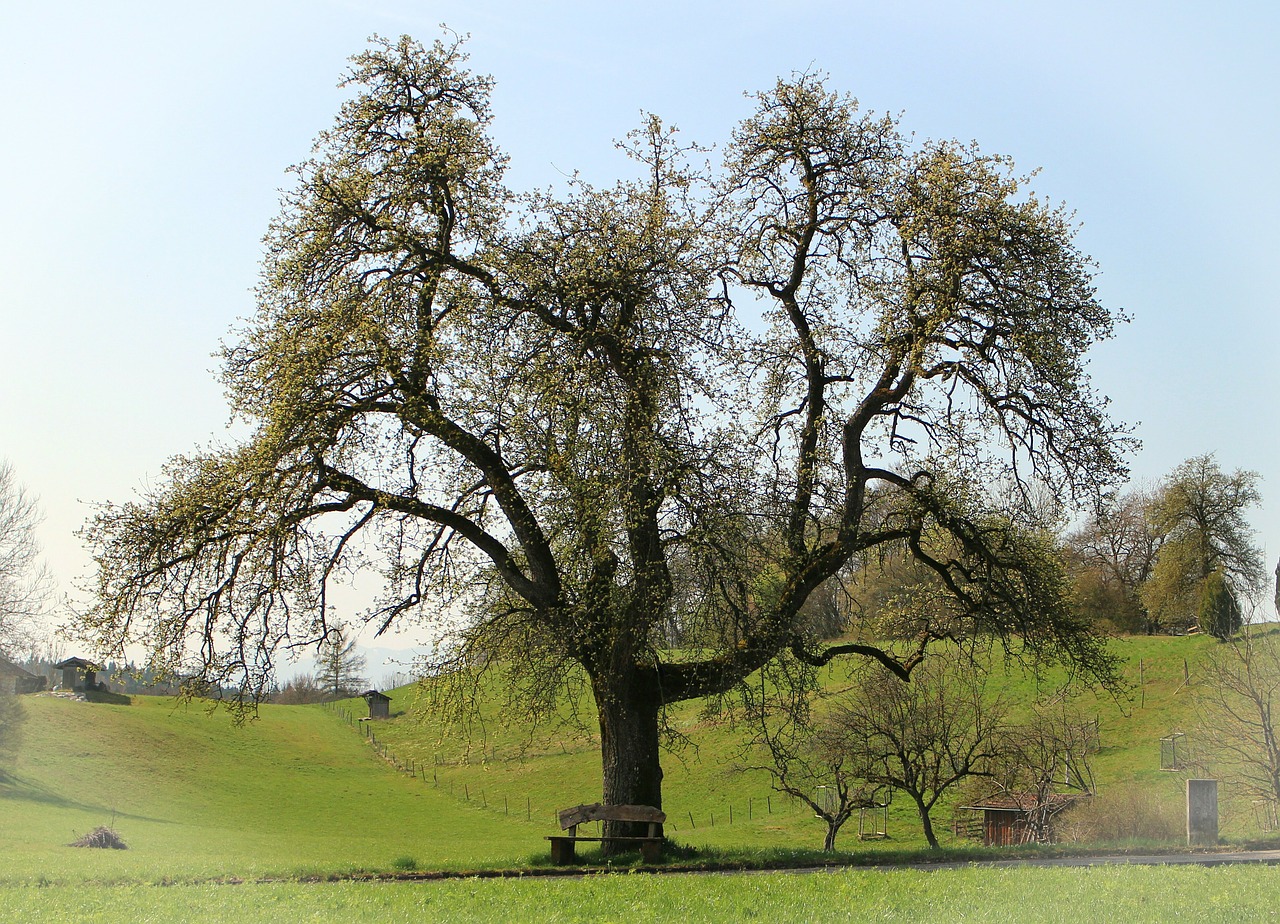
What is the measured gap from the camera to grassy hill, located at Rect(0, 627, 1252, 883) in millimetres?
38969

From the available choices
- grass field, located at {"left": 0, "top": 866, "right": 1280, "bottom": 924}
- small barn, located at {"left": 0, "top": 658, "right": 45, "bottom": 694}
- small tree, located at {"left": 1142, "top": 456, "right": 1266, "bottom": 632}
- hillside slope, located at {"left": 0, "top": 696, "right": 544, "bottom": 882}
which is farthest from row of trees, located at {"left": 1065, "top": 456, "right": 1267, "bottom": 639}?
small barn, located at {"left": 0, "top": 658, "right": 45, "bottom": 694}

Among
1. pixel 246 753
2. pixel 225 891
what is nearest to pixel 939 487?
pixel 225 891

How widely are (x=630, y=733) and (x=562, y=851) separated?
8.66 ft

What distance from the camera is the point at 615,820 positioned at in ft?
54.0

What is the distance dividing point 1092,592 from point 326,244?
6328 centimetres

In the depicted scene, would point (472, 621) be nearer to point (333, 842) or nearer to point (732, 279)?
point (732, 279)

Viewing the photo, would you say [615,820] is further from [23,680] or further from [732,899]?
[23,680]

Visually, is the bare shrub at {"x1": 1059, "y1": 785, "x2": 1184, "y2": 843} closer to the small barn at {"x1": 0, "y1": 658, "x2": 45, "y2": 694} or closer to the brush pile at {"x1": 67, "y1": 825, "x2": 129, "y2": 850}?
the brush pile at {"x1": 67, "y1": 825, "x2": 129, "y2": 850}

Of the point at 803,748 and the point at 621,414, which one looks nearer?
the point at 621,414

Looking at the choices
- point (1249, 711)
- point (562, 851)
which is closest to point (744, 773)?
point (1249, 711)

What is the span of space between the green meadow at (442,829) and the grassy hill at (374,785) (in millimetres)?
204

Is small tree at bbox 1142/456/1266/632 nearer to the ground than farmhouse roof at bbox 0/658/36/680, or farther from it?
farther from it

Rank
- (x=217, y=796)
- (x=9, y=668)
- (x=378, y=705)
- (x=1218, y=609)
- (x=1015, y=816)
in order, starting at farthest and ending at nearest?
(x=378, y=705) < (x=1218, y=609) < (x=9, y=668) < (x=217, y=796) < (x=1015, y=816)

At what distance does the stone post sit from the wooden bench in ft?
38.1
